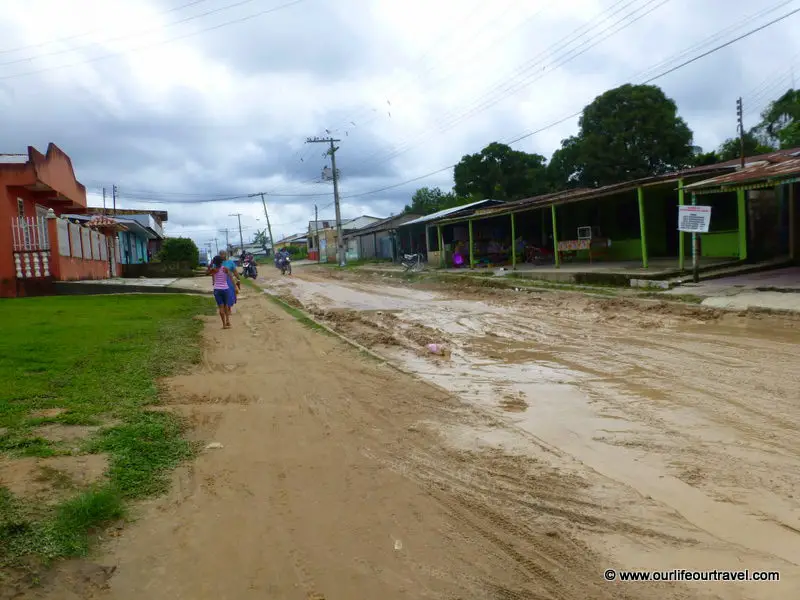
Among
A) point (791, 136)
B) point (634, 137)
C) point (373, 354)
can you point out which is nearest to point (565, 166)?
point (634, 137)

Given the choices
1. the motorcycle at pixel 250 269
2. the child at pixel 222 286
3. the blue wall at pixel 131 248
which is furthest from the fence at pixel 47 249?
the blue wall at pixel 131 248

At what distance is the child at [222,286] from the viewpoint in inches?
516

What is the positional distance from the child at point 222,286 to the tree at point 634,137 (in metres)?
31.7

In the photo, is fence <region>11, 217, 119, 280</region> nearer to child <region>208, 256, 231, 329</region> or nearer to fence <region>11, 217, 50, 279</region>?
fence <region>11, 217, 50, 279</region>

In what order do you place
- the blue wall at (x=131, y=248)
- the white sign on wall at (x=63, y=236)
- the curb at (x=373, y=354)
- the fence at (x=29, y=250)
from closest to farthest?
the curb at (x=373, y=354) < the fence at (x=29, y=250) < the white sign on wall at (x=63, y=236) < the blue wall at (x=131, y=248)

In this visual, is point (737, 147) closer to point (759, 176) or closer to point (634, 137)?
point (634, 137)

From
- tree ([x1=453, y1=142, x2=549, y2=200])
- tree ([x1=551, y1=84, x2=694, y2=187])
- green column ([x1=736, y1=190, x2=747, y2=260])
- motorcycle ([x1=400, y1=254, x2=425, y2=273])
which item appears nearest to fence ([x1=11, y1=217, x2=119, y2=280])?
motorcycle ([x1=400, y1=254, x2=425, y2=273])

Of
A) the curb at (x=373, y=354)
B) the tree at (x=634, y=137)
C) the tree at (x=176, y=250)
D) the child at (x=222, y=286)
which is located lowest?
the curb at (x=373, y=354)

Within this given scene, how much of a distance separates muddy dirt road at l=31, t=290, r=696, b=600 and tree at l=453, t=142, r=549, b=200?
4378cm

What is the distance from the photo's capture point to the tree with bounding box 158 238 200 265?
106 feet

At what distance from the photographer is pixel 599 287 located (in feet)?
56.6

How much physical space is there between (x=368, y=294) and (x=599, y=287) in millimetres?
7526

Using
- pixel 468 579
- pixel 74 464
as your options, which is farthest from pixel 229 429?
pixel 468 579

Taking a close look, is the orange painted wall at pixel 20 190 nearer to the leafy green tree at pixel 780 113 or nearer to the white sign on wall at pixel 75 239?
the white sign on wall at pixel 75 239
